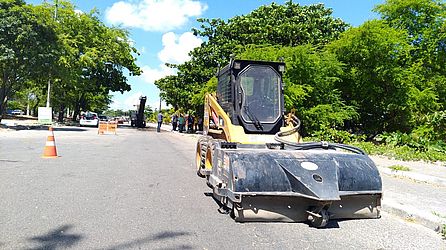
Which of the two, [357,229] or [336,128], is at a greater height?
[336,128]

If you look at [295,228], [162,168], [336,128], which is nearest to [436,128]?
[336,128]

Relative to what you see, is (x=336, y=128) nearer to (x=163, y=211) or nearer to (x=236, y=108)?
(x=236, y=108)

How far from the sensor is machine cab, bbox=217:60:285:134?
25.8ft

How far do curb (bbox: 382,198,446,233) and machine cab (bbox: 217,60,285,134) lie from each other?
2.64m

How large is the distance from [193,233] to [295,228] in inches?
58.5

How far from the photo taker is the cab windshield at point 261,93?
7.95 metres

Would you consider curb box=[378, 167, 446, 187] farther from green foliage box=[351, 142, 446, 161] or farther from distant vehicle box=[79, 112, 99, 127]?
distant vehicle box=[79, 112, 99, 127]

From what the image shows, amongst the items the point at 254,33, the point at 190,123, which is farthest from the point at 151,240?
the point at 190,123

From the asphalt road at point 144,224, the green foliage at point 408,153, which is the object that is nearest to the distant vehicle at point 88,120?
the green foliage at point 408,153

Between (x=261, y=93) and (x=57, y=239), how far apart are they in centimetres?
496

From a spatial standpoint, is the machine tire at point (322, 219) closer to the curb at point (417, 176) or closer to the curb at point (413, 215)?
the curb at point (413, 215)

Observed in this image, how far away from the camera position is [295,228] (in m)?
5.38

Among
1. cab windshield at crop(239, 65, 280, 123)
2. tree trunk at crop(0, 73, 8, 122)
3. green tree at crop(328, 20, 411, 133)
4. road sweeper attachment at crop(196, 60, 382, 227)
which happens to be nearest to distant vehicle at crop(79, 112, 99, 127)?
tree trunk at crop(0, 73, 8, 122)

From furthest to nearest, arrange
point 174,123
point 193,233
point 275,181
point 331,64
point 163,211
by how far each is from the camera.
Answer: point 174,123 → point 331,64 → point 163,211 → point 275,181 → point 193,233
